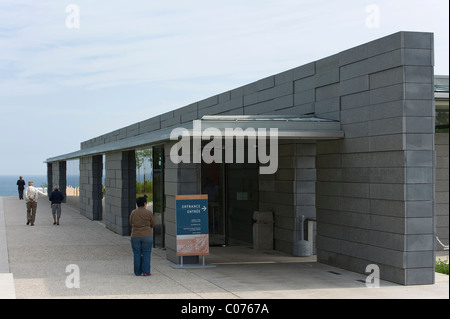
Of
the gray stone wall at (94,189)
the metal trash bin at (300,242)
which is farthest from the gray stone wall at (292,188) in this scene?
the gray stone wall at (94,189)

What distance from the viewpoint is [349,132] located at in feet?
41.8

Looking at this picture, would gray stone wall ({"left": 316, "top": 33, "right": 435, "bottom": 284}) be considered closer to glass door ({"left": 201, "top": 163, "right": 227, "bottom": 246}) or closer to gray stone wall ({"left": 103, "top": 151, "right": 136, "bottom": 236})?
glass door ({"left": 201, "top": 163, "right": 227, "bottom": 246})

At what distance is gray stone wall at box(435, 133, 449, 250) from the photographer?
54.7 feet

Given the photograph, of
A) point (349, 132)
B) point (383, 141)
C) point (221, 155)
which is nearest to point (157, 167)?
point (221, 155)

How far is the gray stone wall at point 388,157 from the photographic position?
438 inches

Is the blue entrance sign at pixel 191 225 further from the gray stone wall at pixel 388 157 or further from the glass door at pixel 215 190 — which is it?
the glass door at pixel 215 190

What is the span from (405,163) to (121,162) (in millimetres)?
11443

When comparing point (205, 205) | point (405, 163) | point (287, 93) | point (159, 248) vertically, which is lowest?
point (159, 248)

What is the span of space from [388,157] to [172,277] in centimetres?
451

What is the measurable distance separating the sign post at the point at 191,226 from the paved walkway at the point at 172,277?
1.52 feet

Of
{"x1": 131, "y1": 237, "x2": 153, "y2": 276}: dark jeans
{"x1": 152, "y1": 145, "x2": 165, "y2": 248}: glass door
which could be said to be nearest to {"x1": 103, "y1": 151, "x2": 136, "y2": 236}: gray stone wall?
{"x1": 152, "y1": 145, "x2": 165, "y2": 248}: glass door

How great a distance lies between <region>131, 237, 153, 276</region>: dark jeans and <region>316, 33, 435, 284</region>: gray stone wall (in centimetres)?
392

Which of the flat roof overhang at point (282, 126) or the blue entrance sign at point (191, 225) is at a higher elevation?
the flat roof overhang at point (282, 126)
